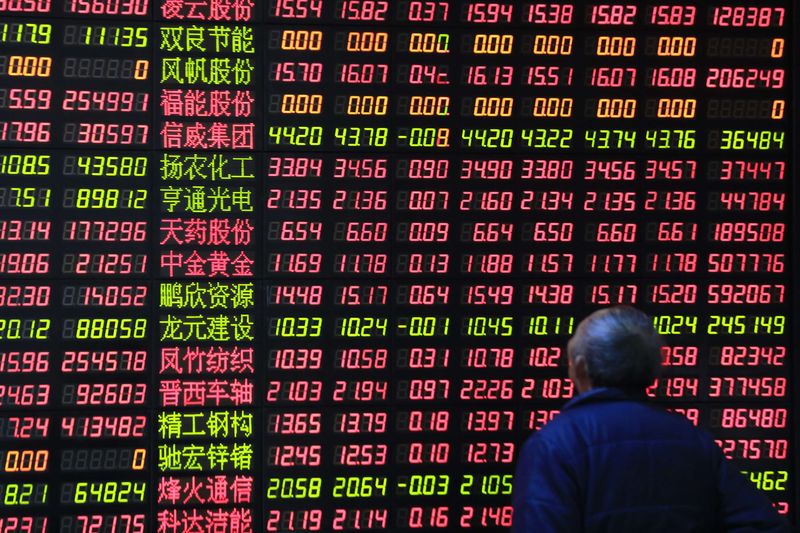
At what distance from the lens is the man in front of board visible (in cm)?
285

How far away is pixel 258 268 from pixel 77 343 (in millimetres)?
993

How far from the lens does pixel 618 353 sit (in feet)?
9.84

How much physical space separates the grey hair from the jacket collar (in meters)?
0.02

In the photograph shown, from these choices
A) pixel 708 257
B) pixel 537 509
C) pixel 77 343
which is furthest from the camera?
pixel 708 257

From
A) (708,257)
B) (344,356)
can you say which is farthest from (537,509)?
(708,257)

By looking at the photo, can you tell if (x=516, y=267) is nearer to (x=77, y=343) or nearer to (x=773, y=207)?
(x=773, y=207)

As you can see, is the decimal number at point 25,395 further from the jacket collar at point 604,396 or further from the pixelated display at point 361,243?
the jacket collar at point 604,396

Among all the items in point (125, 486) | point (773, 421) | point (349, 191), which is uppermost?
point (349, 191)

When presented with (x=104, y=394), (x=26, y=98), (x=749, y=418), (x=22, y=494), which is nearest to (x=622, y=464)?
(x=104, y=394)

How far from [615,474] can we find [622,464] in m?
0.03

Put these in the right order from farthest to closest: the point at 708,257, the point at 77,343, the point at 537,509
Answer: the point at 708,257 → the point at 77,343 → the point at 537,509

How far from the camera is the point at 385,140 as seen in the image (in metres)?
6.42

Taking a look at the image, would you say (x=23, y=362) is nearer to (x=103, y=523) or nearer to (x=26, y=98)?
(x=103, y=523)

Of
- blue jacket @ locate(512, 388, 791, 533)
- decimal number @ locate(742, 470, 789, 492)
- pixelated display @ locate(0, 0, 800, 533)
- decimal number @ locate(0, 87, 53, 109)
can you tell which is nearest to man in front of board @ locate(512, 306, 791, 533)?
blue jacket @ locate(512, 388, 791, 533)
